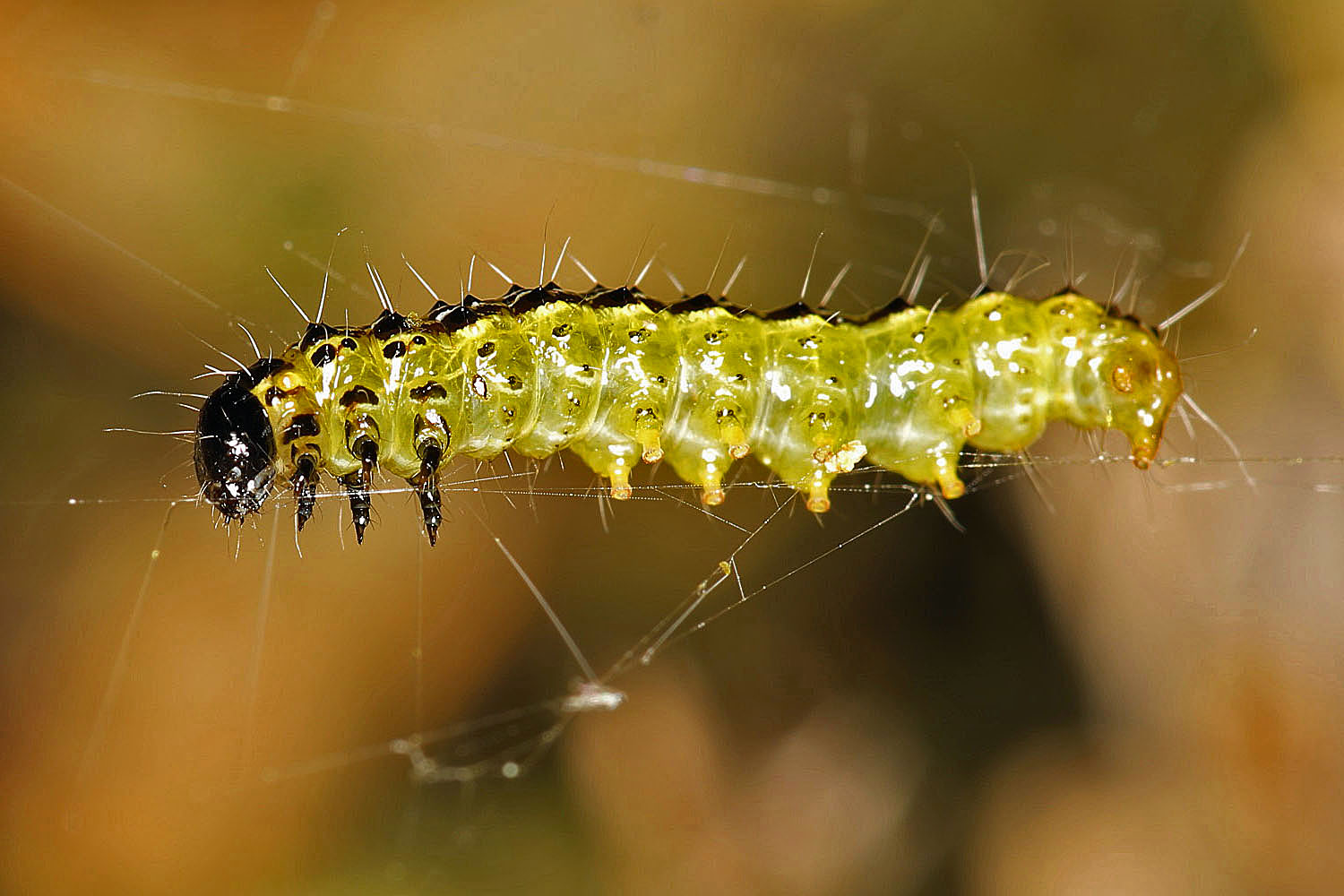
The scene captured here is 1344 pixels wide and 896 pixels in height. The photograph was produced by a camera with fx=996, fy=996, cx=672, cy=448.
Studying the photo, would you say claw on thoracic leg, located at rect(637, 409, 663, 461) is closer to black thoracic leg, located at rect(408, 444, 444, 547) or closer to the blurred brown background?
black thoracic leg, located at rect(408, 444, 444, 547)

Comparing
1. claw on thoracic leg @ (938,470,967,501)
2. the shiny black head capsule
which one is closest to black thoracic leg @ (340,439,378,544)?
the shiny black head capsule

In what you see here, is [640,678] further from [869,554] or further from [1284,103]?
[1284,103]

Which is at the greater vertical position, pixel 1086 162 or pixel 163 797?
pixel 1086 162

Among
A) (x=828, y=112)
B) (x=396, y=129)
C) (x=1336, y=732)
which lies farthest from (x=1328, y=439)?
(x=396, y=129)

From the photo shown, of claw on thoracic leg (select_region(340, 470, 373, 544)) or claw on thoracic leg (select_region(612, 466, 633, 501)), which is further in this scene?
claw on thoracic leg (select_region(612, 466, 633, 501))

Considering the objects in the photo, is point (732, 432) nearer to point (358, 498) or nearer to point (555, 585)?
point (358, 498)

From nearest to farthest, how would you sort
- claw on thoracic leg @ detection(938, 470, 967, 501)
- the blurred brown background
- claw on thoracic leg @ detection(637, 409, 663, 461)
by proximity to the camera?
claw on thoracic leg @ detection(637, 409, 663, 461)
claw on thoracic leg @ detection(938, 470, 967, 501)
the blurred brown background
